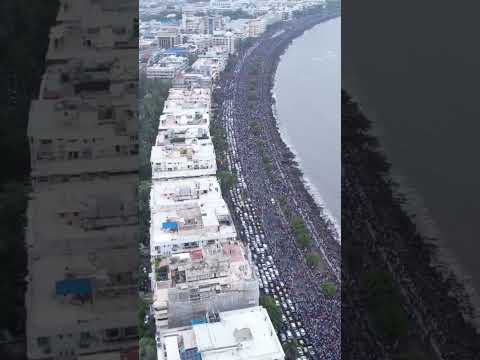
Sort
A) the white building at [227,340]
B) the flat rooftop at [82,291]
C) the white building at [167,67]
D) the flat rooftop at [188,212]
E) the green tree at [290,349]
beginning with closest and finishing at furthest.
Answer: the flat rooftop at [82,291], the white building at [227,340], the green tree at [290,349], the flat rooftop at [188,212], the white building at [167,67]

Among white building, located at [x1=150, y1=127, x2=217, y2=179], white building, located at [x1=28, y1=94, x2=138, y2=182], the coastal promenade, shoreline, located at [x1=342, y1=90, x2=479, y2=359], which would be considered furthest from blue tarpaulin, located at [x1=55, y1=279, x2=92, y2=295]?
white building, located at [x1=150, y1=127, x2=217, y2=179]

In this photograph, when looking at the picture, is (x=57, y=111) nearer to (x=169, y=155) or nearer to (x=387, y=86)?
(x=387, y=86)

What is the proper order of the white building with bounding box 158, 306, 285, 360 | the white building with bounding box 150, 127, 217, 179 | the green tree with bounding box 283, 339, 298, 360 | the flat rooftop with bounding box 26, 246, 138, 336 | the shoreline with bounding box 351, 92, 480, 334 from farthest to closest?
the white building with bounding box 150, 127, 217, 179
the green tree with bounding box 283, 339, 298, 360
the white building with bounding box 158, 306, 285, 360
the shoreline with bounding box 351, 92, 480, 334
the flat rooftop with bounding box 26, 246, 138, 336

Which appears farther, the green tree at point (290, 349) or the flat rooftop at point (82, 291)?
the green tree at point (290, 349)

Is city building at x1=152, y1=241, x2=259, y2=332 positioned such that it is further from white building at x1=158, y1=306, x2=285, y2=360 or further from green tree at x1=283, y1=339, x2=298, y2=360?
green tree at x1=283, y1=339, x2=298, y2=360

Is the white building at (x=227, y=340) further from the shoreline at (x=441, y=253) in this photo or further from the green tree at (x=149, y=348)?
the shoreline at (x=441, y=253)

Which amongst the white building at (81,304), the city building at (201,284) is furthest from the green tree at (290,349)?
the white building at (81,304)

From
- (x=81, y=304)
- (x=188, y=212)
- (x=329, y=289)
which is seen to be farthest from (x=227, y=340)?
(x=81, y=304)
